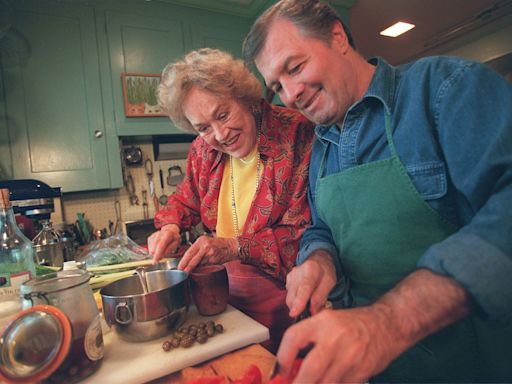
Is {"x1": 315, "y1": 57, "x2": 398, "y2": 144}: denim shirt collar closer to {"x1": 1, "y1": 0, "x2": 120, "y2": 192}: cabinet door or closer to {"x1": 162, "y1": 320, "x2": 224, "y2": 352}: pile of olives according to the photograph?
{"x1": 162, "y1": 320, "x2": 224, "y2": 352}: pile of olives

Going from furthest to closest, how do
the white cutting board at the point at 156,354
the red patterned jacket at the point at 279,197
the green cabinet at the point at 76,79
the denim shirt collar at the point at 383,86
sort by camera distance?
the green cabinet at the point at 76,79
the red patterned jacket at the point at 279,197
the denim shirt collar at the point at 383,86
the white cutting board at the point at 156,354

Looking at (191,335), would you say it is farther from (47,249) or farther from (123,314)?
(47,249)

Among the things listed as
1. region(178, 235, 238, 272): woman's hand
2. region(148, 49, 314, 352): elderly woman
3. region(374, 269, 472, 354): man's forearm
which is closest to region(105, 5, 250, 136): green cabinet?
region(148, 49, 314, 352): elderly woman

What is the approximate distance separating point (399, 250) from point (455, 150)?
249 mm

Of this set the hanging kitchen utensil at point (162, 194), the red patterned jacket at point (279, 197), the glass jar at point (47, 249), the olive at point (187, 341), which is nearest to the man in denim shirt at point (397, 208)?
the red patterned jacket at point (279, 197)

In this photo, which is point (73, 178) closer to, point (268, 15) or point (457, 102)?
point (268, 15)

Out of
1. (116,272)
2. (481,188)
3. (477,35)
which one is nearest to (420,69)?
(481,188)

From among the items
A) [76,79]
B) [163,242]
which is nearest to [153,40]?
[76,79]

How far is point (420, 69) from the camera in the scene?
72 centimetres

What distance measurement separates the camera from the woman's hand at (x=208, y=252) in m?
0.89

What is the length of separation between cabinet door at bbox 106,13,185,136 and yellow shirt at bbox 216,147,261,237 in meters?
1.58

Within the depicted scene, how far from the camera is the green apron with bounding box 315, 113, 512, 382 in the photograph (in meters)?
0.68

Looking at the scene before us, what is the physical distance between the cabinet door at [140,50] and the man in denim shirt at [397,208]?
6.33 ft

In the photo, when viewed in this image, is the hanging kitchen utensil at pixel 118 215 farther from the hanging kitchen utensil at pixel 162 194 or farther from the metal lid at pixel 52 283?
the metal lid at pixel 52 283
